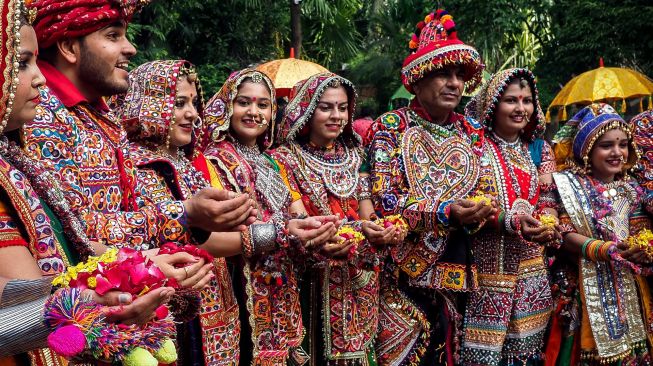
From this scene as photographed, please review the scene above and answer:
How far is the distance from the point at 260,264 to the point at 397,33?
16.1 metres

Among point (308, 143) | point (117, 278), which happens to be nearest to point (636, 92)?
point (308, 143)

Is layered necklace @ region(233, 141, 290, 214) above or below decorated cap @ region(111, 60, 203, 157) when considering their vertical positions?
below

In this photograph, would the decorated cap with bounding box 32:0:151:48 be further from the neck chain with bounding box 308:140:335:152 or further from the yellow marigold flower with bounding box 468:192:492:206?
the yellow marigold flower with bounding box 468:192:492:206

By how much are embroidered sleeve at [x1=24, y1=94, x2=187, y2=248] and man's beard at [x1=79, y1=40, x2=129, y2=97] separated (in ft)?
0.88

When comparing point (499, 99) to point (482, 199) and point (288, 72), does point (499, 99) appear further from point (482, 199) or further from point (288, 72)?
point (288, 72)

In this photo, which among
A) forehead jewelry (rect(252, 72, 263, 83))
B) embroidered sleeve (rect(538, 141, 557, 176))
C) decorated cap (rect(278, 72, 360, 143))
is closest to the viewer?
forehead jewelry (rect(252, 72, 263, 83))

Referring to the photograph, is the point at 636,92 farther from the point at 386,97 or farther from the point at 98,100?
the point at 386,97

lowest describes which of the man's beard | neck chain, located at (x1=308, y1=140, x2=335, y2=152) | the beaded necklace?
the beaded necklace

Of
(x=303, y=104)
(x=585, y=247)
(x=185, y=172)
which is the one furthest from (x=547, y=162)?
(x=185, y=172)

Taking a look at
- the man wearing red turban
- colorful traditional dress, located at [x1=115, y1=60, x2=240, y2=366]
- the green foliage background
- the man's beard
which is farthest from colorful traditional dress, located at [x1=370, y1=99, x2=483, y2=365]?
the green foliage background

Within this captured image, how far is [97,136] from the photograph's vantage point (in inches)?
116

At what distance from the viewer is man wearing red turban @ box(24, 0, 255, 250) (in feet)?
9.20

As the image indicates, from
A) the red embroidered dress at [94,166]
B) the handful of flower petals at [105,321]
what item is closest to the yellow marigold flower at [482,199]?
the red embroidered dress at [94,166]

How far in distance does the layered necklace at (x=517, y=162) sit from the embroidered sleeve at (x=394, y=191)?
753 mm
